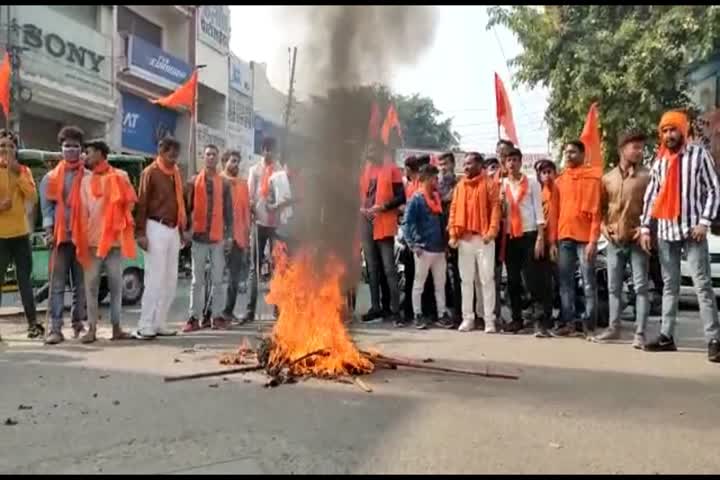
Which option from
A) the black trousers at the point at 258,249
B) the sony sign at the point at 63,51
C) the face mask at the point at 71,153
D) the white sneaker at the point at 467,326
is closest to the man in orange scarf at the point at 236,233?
the black trousers at the point at 258,249

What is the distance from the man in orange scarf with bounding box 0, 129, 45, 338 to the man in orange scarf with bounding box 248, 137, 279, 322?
2.32m

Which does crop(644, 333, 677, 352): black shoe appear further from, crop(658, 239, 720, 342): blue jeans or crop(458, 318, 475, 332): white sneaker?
crop(458, 318, 475, 332): white sneaker

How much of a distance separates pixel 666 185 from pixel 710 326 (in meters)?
1.22

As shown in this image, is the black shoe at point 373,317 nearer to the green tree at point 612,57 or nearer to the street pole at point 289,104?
the street pole at point 289,104

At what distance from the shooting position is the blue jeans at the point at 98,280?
676 cm

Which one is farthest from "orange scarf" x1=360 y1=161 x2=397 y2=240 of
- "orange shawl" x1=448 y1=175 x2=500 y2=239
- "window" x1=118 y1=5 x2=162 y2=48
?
"window" x1=118 y1=5 x2=162 y2=48

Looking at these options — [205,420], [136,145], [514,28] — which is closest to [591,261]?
[205,420]

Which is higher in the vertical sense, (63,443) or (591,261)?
(591,261)

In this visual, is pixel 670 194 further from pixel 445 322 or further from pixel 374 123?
pixel 445 322

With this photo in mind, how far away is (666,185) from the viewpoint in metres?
6.19

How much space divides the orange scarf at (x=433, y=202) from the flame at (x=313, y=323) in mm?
2481

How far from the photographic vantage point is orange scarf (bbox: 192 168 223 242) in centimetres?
758

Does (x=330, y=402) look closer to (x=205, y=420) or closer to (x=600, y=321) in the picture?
(x=205, y=420)

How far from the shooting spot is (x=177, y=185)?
284 inches
